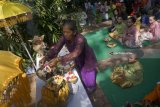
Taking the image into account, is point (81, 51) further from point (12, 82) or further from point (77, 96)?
point (12, 82)

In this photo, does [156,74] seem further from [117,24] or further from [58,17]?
[58,17]

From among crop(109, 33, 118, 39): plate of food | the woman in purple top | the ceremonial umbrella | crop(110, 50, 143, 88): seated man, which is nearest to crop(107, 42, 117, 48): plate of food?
crop(109, 33, 118, 39): plate of food

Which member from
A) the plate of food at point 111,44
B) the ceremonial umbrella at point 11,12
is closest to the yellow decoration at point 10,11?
the ceremonial umbrella at point 11,12

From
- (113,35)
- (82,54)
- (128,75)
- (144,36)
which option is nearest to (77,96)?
(82,54)

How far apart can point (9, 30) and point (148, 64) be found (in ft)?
15.1

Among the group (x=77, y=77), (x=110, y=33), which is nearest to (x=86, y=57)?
(x=77, y=77)

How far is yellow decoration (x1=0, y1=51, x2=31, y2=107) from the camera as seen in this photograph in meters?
4.01

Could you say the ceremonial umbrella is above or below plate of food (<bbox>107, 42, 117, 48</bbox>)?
above

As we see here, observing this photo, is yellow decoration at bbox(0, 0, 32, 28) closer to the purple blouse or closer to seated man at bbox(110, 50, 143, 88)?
the purple blouse

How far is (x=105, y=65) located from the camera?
8.93m

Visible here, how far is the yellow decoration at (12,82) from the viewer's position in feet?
13.2

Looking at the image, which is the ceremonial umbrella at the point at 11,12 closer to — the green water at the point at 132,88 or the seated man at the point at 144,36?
the green water at the point at 132,88

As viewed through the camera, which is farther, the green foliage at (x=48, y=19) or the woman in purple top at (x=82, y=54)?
the green foliage at (x=48, y=19)

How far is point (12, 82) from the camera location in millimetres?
4484
